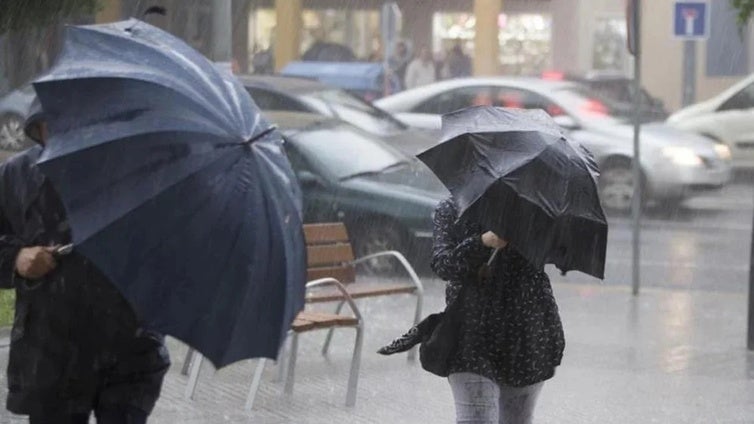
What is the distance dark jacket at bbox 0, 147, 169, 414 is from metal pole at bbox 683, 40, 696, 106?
2610cm

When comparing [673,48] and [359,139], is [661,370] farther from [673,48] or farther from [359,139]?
[673,48]

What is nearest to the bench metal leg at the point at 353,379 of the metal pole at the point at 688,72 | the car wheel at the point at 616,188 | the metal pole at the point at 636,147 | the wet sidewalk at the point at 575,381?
the wet sidewalk at the point at 575,381

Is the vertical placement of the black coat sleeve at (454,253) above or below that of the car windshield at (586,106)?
above

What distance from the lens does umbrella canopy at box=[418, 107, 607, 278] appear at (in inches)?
214

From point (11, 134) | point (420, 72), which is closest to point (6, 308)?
point (11, 134)

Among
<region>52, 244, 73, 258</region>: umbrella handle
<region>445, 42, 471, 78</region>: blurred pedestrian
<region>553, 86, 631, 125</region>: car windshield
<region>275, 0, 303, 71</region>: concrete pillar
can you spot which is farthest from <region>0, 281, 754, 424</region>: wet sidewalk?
<region>275, 0, 303, 71</region>: concrete pillar

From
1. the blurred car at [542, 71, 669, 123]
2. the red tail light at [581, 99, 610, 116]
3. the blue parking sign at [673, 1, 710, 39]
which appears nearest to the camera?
the red tail light at [581, 99, 610, 116]

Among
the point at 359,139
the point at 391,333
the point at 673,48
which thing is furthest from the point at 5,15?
the point at 673,48

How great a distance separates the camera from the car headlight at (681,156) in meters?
20.2

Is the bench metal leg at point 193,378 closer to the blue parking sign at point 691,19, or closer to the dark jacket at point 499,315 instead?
the dark jacket at point 499,315

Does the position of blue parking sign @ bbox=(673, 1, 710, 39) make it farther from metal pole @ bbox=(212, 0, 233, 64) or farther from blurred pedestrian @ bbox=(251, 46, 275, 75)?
blurred pedestrian @ bbox=(251, 46, 275, 75)

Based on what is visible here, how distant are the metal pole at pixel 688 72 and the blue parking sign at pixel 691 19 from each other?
882cm

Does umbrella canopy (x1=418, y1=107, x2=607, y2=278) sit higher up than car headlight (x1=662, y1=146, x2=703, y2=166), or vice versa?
umbrella canopy (x1=418, y1=107, x2=607, y2=278)

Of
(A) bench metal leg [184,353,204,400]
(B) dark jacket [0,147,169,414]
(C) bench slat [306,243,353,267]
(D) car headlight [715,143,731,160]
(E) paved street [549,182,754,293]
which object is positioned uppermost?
(B) dark jacket [0,147,169,414]
